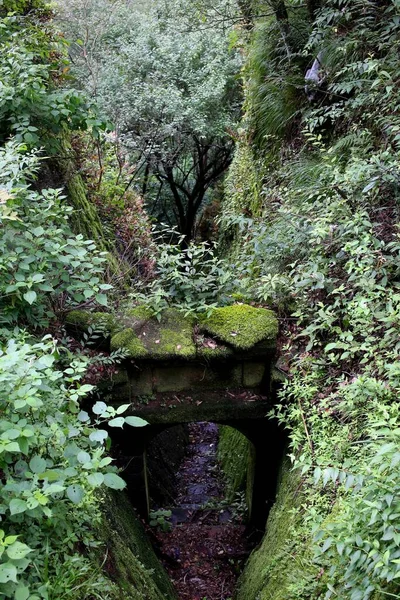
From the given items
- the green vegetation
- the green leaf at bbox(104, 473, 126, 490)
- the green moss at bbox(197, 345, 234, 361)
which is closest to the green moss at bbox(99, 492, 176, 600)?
the green vegetation

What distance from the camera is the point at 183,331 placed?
4590mm

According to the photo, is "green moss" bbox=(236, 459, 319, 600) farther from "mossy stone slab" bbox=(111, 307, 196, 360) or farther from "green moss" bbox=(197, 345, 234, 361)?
"mossy stone slab" bbox=(111, 307, 196, 360)

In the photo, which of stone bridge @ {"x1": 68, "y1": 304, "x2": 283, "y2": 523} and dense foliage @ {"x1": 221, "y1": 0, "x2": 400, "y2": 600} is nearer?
dense foliage @ {"x1": 221, "y1": 0, "x2": 400, "y2": 600}

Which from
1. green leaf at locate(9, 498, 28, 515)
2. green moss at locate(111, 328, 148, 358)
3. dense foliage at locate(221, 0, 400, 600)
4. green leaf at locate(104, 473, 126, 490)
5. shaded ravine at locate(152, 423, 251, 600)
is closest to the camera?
green leaf at locate(9, 498, 28, 515)

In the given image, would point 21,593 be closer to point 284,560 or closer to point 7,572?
point 7,572

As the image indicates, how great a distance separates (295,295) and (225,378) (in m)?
1.15

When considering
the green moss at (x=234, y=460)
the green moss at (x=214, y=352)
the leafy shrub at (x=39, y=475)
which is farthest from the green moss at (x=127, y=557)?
the green moss at (x=234, y=460)

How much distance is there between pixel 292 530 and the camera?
337 cm

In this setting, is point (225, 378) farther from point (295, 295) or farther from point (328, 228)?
point (328, 228)

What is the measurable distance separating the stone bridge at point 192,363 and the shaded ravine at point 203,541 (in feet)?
8.01

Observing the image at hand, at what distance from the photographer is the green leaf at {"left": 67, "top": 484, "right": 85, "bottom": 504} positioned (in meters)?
2.08

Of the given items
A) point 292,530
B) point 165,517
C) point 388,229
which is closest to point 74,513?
point 292,530

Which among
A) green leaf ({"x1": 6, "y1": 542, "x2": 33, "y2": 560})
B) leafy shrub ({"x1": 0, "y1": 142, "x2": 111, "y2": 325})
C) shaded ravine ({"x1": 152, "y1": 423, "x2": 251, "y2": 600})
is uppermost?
leafy shrub ({"x1": 0, "y1": 142, "x2": 111, "y2": 325})

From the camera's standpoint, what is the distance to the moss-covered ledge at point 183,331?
14.3 ft
